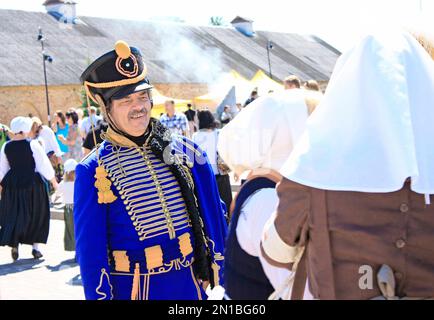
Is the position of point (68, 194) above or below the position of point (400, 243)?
below

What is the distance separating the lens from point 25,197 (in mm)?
8844

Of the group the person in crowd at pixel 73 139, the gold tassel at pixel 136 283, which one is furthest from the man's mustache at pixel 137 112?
the person in crowd at pixel 73 139

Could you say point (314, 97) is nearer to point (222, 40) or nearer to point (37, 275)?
point (37, 275)

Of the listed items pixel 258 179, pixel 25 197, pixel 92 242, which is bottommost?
pixel 25 197

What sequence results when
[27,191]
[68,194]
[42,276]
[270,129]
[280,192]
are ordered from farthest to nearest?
[27,191] < [68,194] < [42,276] < [270,129] < [280,192]

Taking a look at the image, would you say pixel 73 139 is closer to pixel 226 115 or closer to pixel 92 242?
pixel 226 115

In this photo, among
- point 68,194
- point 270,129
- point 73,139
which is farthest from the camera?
point 73,139

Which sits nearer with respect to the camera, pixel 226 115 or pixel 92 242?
pixel 92 242

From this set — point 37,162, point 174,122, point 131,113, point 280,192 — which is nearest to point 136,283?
point 131,113

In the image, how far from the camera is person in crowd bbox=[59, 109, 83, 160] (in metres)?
13.3

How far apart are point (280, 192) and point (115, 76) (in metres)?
1.80

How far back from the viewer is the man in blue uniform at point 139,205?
3.36m

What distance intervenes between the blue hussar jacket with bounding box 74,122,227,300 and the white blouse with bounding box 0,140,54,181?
5.26 metres

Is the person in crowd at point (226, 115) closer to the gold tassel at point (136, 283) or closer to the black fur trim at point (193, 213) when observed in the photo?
the black fur trim at point (193, 213)
